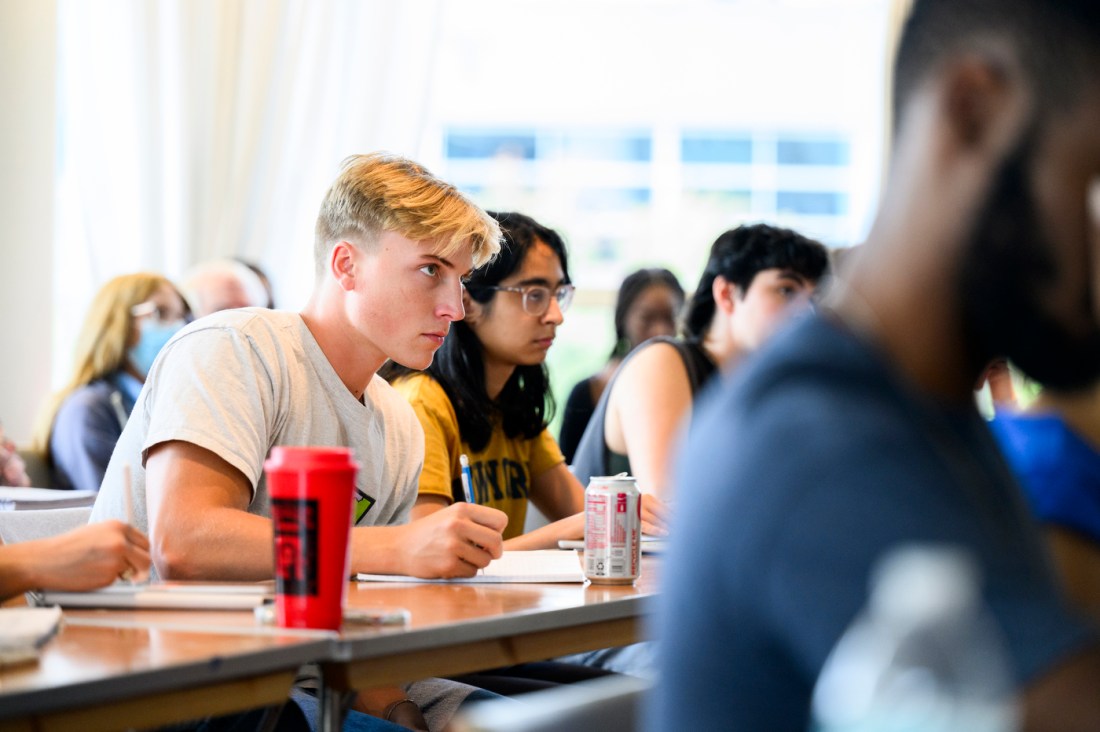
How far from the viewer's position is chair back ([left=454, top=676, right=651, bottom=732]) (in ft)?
2.83

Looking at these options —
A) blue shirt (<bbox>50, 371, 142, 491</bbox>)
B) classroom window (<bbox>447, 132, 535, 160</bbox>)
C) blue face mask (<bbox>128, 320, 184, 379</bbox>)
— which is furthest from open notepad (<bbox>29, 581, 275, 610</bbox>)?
classroom window (<bbox>447, 132, 535, 160</bbox>)

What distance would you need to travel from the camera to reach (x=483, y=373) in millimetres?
2652

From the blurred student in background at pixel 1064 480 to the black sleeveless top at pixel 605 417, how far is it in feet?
4.23

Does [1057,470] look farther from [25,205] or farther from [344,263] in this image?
[25,205]

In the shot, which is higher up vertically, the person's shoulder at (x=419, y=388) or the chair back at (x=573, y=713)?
the person's shoulder at (x=419, y=388)

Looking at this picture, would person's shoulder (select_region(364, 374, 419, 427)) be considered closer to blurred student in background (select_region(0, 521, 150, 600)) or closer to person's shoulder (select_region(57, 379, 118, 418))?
blurred student in background (select_region(0, 521, 150, 600))

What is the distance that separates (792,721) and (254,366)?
1.32m

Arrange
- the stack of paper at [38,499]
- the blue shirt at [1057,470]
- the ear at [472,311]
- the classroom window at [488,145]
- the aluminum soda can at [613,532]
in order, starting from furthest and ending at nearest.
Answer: the classroom window at [488,145]
the ear at [472,311]
the stack of paper at [38,499]
the aluminum soda can at [613,532]
the blue shirt at [1057,470]

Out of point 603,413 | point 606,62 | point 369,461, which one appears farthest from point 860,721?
point 606,62

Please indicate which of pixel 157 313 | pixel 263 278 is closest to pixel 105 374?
pixel 157 313

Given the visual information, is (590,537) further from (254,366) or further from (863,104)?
(863,104)

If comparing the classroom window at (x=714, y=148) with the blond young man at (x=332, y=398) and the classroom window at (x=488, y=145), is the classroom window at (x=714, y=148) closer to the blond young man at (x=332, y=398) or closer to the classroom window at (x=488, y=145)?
the classroom window at (x=488, y=145)

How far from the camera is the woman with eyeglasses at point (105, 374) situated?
3508 mm

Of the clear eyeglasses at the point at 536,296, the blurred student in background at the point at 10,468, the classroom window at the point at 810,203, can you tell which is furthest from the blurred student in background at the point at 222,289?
the classroom window at the point at 810,203
